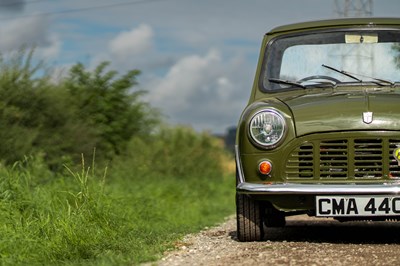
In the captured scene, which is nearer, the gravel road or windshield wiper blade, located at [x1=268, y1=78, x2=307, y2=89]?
the gravel road

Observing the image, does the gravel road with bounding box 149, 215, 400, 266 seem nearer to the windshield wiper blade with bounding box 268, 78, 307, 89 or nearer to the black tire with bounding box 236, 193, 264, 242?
the black tire with bounding box 236, 193, 264, 242

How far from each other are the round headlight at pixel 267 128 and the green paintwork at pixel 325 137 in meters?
0.04

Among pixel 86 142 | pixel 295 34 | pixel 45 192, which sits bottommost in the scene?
pixel 86 142

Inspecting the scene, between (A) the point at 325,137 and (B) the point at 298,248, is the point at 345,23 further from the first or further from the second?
(B) the point at 298,248

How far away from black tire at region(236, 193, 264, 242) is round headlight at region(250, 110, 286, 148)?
57 centimetres

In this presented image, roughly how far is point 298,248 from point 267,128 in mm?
904

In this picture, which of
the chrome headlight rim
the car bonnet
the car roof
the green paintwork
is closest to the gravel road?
the green paintwork

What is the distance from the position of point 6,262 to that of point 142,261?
999mm

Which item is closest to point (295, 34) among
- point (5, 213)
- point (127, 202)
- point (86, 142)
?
point (5, 213)

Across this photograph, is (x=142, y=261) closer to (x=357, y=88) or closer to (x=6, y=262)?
(x=6, y=262)

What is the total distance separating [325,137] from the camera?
608 cm

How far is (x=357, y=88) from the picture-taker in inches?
275

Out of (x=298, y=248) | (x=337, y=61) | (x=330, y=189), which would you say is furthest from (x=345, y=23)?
(x=298, y=248)

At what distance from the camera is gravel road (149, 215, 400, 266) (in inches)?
219
